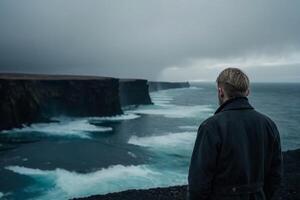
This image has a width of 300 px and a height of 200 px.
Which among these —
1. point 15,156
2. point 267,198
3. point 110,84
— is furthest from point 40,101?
point 267,198

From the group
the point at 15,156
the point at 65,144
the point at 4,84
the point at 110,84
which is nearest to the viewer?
the point at 15,156

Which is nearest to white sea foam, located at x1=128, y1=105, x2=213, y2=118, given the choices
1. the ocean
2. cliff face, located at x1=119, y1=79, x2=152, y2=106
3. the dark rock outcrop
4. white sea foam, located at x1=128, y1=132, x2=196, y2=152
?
cliff face, located at x1=119, y1=79, x2=152, y2=106

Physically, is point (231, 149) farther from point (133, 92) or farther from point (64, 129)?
point (133, 92)

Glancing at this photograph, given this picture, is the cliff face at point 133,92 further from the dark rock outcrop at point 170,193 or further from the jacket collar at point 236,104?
the jacket collar at point 236,104

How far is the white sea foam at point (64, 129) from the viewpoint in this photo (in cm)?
4300

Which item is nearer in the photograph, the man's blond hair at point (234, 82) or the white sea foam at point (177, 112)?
the man's blond hair at point (234, 82)

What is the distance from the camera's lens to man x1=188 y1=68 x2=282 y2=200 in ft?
10.8

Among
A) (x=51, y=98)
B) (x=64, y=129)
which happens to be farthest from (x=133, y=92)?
(x=64, y=129)

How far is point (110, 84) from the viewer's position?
65.2 m

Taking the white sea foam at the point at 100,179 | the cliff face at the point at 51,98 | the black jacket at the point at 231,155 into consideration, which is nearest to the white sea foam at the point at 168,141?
the white sea foam at the point at 100,179

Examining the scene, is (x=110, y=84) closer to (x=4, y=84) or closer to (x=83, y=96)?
(x=83, y=96)

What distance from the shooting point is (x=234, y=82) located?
3.39 m

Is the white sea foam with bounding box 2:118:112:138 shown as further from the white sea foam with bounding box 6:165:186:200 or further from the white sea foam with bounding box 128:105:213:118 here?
the white sea foam with bounding box 128:105:213:118

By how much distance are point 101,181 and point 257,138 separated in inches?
757
